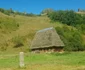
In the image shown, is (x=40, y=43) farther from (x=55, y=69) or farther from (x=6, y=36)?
(x=6, y=36)

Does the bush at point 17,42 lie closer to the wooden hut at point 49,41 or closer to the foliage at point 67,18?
the wooden hut at point 49,41

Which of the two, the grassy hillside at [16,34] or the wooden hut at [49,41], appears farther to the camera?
the grassy hillside at [16,34]

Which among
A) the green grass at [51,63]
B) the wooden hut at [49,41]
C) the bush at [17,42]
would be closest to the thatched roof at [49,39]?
the wooden hut at [49,41]

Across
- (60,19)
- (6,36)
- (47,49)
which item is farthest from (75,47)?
(60,19)

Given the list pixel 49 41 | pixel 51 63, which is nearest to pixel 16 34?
pixel 49 41

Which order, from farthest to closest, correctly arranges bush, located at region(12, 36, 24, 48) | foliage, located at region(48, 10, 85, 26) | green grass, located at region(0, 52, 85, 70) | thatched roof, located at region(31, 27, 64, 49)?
foliage, located at region(48, 10, 85, 26) < bush, located at region(12, 36, 24, 48) < thatched roof, located at region(31, 27, 64, 49) < green grass, located at region(0, 52, 85, 70)

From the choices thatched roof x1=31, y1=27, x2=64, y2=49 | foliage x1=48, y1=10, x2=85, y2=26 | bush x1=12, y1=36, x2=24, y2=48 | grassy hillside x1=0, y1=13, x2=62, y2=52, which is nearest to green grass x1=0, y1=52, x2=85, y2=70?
thatched roof x1=31, y1=27, x2=64, y2=49

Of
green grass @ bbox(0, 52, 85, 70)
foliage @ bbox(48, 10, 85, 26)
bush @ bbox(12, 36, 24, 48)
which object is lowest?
bush @ bbox(12, 36, 24, 48)

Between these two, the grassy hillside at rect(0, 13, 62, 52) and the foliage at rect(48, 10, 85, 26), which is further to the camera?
the foliage at rect(48, 10, 85, 26)

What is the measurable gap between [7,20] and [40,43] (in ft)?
229

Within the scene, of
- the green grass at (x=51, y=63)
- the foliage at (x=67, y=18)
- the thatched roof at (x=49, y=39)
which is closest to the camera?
the green grass at (x=51, y=63)

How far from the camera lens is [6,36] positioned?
10719cm

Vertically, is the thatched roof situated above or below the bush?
above

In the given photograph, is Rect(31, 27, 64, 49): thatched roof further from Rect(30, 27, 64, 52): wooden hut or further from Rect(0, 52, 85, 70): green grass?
Rect(0, 52, 85, 70): green grass
